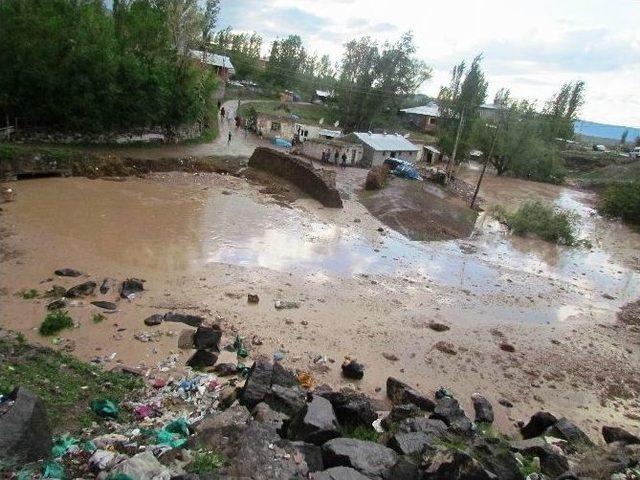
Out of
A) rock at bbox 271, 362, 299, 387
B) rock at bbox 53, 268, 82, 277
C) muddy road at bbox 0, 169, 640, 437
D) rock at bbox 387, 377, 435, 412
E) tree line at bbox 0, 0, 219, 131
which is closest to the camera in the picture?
rock at bbox 271, 362, 299, 387

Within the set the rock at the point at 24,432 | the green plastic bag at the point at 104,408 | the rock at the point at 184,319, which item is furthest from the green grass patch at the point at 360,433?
the rock at the point at 184,319

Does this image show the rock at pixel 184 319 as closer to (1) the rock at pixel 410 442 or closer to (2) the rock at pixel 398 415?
(2) the rock at pixel 398 415

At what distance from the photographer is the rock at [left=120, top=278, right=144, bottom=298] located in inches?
531

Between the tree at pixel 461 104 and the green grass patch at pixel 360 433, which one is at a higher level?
the tree at pixel 461 104

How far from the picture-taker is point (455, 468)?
6496 millimetres

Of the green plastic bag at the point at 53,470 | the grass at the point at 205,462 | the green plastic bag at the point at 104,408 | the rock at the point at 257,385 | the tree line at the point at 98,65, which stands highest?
the tree line at the point at 98,65

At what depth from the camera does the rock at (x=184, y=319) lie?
483 inches

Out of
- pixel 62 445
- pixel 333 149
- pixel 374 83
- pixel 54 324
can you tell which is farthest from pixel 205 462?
pixel 374 83

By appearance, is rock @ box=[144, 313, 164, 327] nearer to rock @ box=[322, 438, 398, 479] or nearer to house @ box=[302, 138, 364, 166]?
rock @ box=[322, 438, 398, 479]

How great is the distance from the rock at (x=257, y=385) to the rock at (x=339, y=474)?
8.44 ft

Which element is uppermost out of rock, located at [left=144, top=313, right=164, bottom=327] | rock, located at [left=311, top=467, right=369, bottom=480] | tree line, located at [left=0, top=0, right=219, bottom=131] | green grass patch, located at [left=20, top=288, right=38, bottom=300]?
tree line, located at [left=0, top=0, right=219, bottom=131]

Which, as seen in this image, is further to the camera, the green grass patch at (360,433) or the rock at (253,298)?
the rock at (253,298)

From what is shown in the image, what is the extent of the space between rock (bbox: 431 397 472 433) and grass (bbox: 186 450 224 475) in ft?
15.4

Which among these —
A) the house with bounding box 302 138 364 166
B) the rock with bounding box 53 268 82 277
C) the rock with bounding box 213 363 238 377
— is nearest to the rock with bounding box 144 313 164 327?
the rock with bounding box 213 363 238 377
